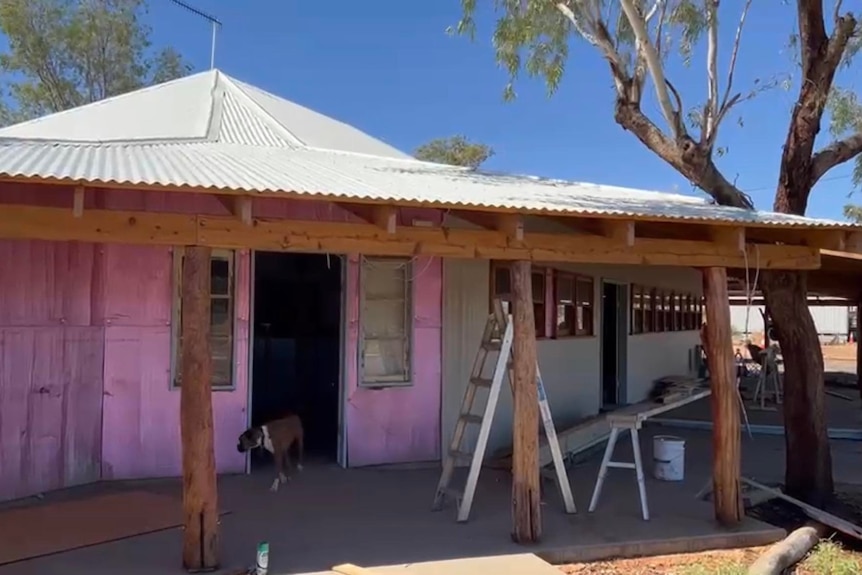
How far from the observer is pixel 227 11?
19.2 meters

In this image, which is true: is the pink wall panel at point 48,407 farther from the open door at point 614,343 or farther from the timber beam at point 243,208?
the open door at point 614,343

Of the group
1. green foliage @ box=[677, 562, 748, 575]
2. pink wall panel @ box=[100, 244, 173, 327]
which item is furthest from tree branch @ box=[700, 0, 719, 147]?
pink wall panel @ box=[100, 244, 173, 327]

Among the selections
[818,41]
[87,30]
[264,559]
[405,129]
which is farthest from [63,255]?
[405,129]

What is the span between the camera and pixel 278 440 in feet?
25.1

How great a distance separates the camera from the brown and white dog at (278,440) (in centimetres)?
741

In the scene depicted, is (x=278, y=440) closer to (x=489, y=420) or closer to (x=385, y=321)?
(x=385, y=321)

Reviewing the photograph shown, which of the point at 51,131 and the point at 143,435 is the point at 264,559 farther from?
the point at 51,131

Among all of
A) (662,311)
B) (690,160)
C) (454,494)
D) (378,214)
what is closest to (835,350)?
(662,311)

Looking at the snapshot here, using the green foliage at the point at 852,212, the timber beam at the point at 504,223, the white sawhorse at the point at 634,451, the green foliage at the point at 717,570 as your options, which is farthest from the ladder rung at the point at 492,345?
the green foliage at the point at 852,212

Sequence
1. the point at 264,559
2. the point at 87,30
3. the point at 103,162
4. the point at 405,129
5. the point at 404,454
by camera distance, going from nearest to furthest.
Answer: the point at 264,559 → the point at 103,162 → the point at 404,454 → the point at 87,30 → the point at 405,129

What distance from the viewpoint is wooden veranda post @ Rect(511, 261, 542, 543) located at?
584 cm

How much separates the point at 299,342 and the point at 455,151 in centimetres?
2405

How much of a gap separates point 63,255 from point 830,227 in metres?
6.78

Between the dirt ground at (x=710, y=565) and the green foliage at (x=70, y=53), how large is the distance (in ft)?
71.4
